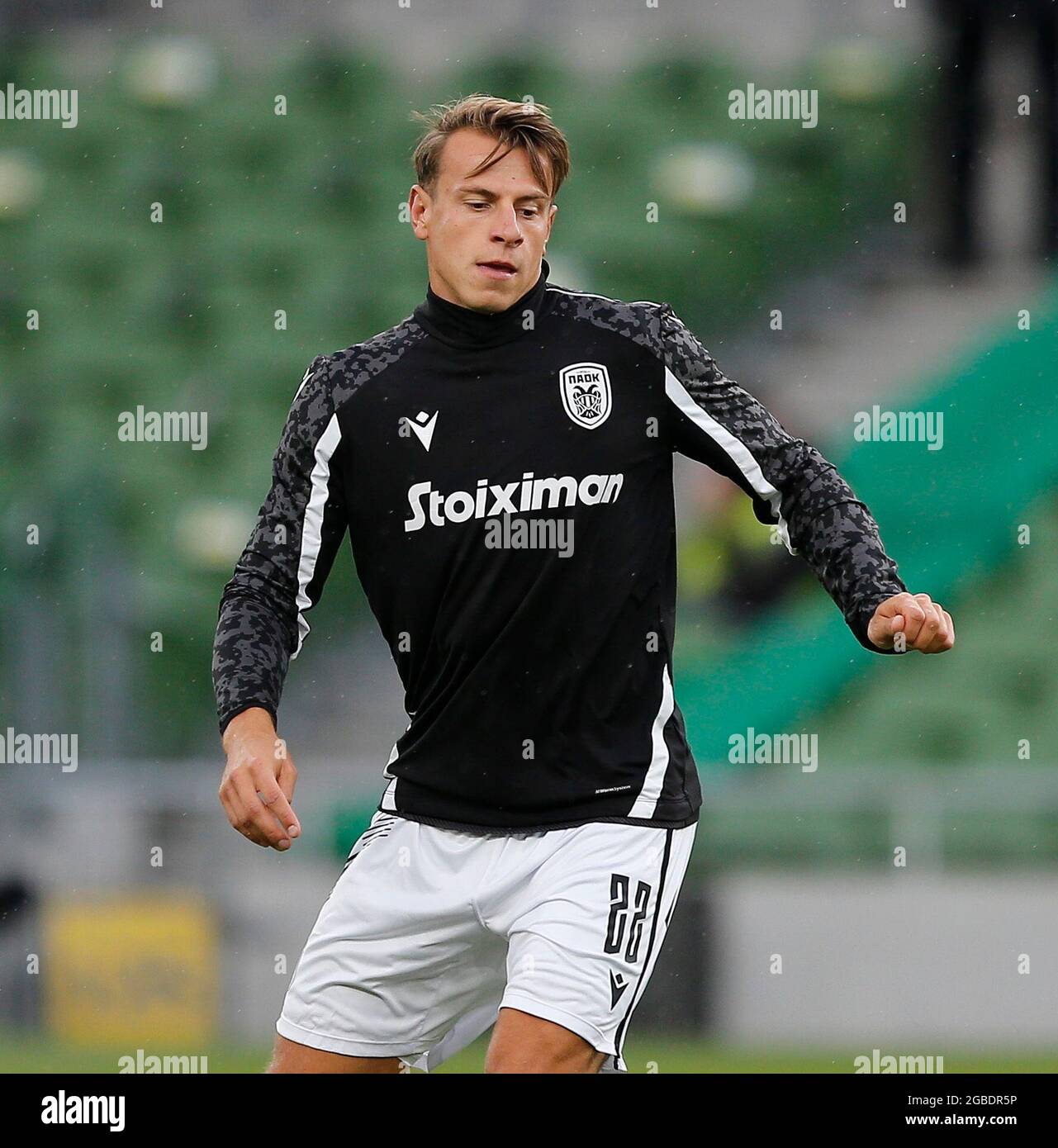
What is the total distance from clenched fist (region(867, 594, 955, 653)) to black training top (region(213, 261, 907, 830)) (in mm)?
182

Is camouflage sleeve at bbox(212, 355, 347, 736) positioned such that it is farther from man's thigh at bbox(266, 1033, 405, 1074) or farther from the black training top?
man's thigh at bbox(266, 1033, 405, 1074)

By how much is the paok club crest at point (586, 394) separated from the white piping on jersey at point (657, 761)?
0.41 m

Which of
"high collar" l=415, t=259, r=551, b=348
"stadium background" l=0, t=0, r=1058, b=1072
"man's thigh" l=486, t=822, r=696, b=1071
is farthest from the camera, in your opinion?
"stadium background" l=0, t=0, r=1058, b=1072

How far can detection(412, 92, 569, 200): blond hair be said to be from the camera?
2.89 m

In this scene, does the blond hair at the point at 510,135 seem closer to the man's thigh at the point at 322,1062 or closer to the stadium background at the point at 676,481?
the man's thigh at the point at 322,1062

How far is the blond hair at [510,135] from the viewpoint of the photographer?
114 inches

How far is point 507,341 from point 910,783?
429 cm

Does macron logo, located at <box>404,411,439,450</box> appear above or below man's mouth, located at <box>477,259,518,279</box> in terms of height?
below

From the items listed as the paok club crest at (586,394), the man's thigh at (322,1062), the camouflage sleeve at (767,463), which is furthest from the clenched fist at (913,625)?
the man's thigh at (322,1062)

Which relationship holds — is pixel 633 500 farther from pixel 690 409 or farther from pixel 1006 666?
pixel 1006 666

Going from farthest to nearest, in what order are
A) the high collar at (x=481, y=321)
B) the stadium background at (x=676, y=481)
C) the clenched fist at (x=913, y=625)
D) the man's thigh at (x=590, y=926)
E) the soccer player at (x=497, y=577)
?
the stadium background at (x=676, y=481), the high collar at (x=481, y=321), the soccer player at (x=497, y=577), the man's thigh at (x=590, y=926), the clenched fist at (x=913, y=625)

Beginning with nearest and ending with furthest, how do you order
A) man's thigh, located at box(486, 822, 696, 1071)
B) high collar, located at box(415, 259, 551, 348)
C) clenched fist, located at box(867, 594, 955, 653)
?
1. clenched fist, located at box(867, 594, 955, 653)
2. man's thigh, located at box(486, 822, 696, 1071)
3. high collar, located at box(415, 259, 551, 348)

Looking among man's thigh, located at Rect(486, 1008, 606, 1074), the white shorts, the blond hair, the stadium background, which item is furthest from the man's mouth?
the stadium background

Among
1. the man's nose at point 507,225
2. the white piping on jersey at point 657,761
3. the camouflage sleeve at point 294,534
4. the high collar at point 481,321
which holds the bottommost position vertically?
the white piping on jersey at point 657,761
